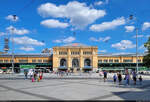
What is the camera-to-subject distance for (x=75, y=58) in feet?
311

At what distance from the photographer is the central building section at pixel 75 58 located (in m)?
92.8

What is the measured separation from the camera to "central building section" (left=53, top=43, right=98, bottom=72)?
9281cm

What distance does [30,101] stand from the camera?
997 cm

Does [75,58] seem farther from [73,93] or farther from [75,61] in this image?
[73,93]

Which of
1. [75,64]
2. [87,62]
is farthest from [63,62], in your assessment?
[87,62]

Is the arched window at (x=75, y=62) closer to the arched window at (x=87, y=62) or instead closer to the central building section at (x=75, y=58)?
the central building section at (x=75, y=58)

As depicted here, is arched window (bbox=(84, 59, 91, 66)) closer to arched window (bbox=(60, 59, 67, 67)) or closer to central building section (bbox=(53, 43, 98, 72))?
central building section (bbox=(53, 43, 98, 72))

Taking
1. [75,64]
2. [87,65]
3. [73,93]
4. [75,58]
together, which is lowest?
[87,65]

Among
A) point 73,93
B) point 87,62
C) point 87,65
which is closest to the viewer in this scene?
point 73,93

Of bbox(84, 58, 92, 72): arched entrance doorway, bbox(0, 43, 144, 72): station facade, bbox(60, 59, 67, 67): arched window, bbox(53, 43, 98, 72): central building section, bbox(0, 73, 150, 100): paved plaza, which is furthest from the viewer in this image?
bbox(60, 59, 67, 67): arched window

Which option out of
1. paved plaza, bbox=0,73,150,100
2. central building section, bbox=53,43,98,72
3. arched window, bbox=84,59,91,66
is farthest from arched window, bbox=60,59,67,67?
paved plaza, bbox=0,73,150,100

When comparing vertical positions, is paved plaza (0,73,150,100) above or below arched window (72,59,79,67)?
below

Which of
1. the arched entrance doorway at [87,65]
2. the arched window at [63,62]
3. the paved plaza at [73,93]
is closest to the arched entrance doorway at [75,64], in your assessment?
the arched entrance doorway at [87,65]

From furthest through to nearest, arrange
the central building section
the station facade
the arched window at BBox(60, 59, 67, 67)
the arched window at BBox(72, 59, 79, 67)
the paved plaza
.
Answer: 1. the arched window at BBox(60, 59, 67, 67)
2. the arched window at BBox(72, 59, 79, 67)
3. the station facade
4. the central building section
5. the paved plaza
